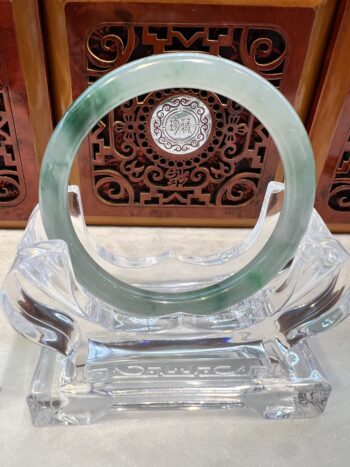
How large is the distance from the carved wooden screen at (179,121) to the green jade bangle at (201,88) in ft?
0.83

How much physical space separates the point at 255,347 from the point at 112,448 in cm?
20

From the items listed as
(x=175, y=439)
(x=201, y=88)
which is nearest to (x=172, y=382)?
(x=175, y=439)

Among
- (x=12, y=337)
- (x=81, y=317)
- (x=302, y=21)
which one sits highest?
(x=302, y=21)

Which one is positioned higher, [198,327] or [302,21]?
[302,21]

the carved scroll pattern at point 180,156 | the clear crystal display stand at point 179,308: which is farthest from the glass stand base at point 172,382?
the carved scroll pattern at point 180,156

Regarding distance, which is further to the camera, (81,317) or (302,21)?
(302,21)

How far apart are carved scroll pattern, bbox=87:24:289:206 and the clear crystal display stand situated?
0.66 ft

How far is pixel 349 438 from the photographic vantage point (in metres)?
0.52

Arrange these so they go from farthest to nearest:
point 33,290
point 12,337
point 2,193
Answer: point 2,193
point 12,337
point 33,290

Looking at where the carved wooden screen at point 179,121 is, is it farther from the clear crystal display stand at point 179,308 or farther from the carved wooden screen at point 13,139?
the clear crystal display stand at point 179,308

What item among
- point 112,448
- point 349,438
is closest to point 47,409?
point 112,448

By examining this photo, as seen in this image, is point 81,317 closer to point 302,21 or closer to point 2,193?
point 2,193

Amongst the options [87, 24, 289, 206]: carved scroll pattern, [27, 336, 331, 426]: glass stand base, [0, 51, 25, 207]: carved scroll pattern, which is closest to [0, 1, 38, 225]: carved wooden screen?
[0, 51, 25, 207]: carved scroll pattern

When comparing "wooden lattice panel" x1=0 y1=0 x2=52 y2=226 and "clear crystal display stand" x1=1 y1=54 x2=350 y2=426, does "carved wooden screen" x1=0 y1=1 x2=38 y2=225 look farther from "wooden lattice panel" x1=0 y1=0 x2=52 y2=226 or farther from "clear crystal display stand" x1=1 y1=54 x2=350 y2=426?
"clear crystal display stand" x1=1 y1=54 x2=350 y2=426
